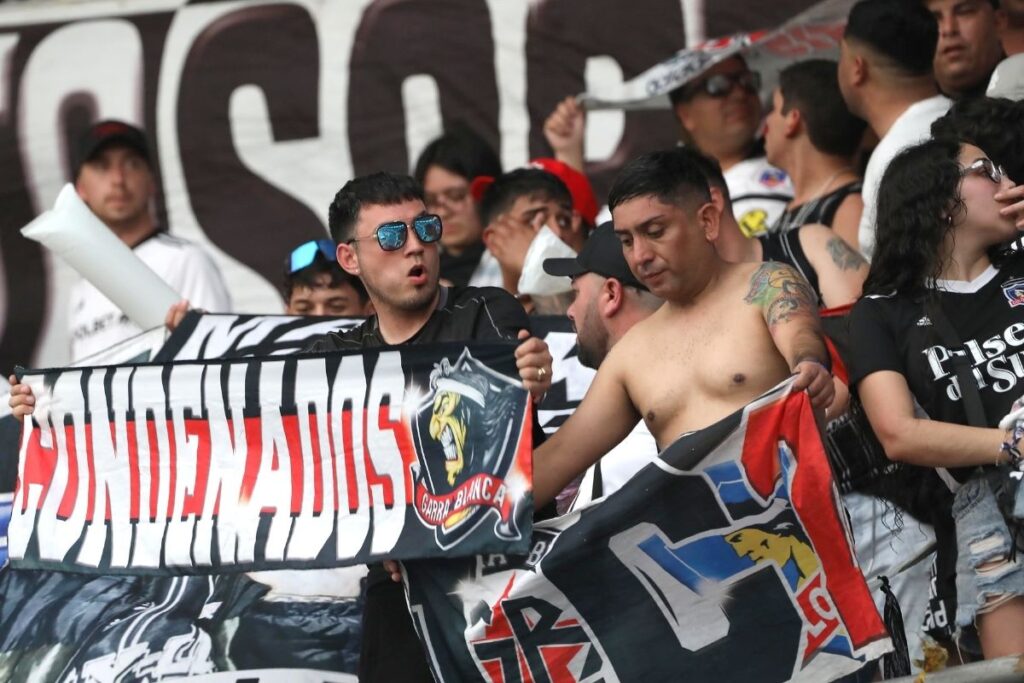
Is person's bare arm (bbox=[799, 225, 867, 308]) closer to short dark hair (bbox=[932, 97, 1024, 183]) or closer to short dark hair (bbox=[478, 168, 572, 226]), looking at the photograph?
short dark hair (bbox=[932, 97, 1024, 183])

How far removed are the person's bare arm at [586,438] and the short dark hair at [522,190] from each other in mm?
2159

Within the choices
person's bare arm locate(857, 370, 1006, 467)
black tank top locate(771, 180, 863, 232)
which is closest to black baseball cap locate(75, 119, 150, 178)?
black tank top locate(771, 180, 863, 232)

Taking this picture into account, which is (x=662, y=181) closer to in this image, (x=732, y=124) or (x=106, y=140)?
(x=732, y=124)

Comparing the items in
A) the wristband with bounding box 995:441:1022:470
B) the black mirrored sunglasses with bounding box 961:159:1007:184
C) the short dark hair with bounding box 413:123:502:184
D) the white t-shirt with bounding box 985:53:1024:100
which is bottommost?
the wristband with bounding box 995:441:1022:470

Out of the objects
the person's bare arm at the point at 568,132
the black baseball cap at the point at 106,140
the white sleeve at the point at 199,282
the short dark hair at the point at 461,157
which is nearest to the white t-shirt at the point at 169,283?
the white sleeve at the point at 199,282

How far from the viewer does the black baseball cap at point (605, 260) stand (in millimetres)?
5445

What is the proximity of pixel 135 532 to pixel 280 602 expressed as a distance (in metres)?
0.63

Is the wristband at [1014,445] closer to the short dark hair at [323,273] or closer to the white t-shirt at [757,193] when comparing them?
the white t-shirt at [757,193]

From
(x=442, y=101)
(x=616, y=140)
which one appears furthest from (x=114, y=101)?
(x=616, y=140)

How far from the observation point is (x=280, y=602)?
5.92 meters

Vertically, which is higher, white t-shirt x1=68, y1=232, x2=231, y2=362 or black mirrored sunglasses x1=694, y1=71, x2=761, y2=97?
black mirrored sunglasses x1=694, y1=71, x2=761, y2=97

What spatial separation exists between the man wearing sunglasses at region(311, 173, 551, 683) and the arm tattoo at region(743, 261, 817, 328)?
2.03 feet

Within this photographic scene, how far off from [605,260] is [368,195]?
2.49ft

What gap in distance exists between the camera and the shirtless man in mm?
4836
